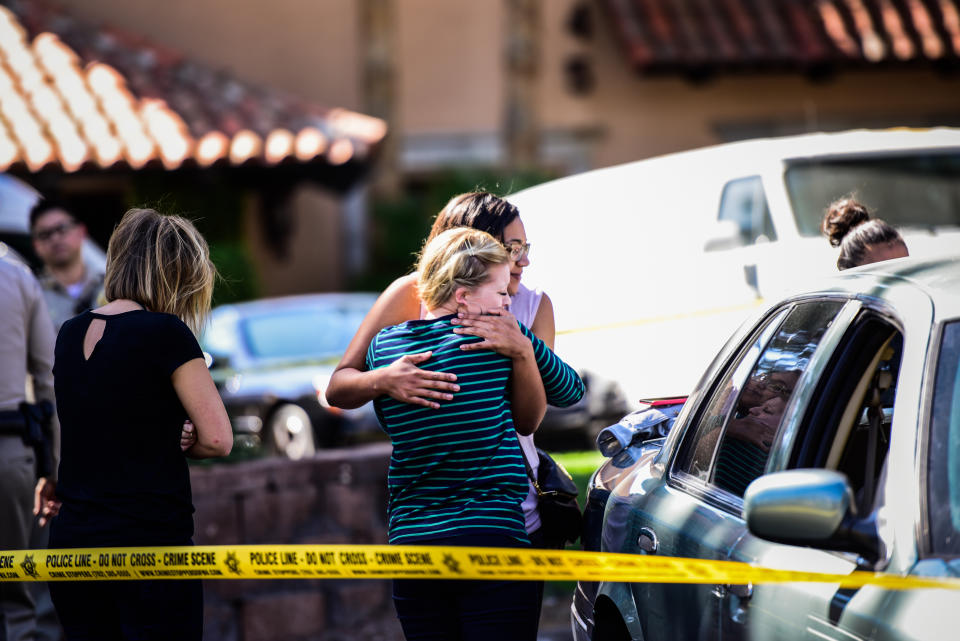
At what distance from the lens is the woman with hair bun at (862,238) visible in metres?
4.70

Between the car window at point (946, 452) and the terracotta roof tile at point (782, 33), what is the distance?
44.8ft

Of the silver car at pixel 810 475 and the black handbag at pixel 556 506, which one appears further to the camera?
the black handbag at pixel 556 506

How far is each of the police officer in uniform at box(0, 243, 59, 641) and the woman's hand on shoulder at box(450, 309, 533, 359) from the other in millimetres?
2704

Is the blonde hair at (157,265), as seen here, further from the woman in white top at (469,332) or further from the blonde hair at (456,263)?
the blonde hair at (456,263)

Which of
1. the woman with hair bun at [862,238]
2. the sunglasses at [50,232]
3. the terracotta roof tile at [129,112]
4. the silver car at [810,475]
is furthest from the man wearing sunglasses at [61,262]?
the terracotta roof tile at [129,112]

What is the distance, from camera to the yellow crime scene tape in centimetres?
323

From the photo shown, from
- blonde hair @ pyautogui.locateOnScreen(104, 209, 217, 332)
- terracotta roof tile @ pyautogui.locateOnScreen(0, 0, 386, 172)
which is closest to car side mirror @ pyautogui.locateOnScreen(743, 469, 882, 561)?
blonde hair @ pyautogui.locateOnScreen(104, 209, 217, 332)

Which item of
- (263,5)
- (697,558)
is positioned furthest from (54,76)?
(697,558)

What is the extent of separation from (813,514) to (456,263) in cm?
116

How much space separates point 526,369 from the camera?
133 inches

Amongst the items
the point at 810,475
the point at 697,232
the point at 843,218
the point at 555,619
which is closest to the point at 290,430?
the point at 555,619

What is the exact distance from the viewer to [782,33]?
16.5m

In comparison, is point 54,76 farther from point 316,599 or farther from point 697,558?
point 697,558

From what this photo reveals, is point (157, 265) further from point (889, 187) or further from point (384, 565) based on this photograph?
point (889, 187)
